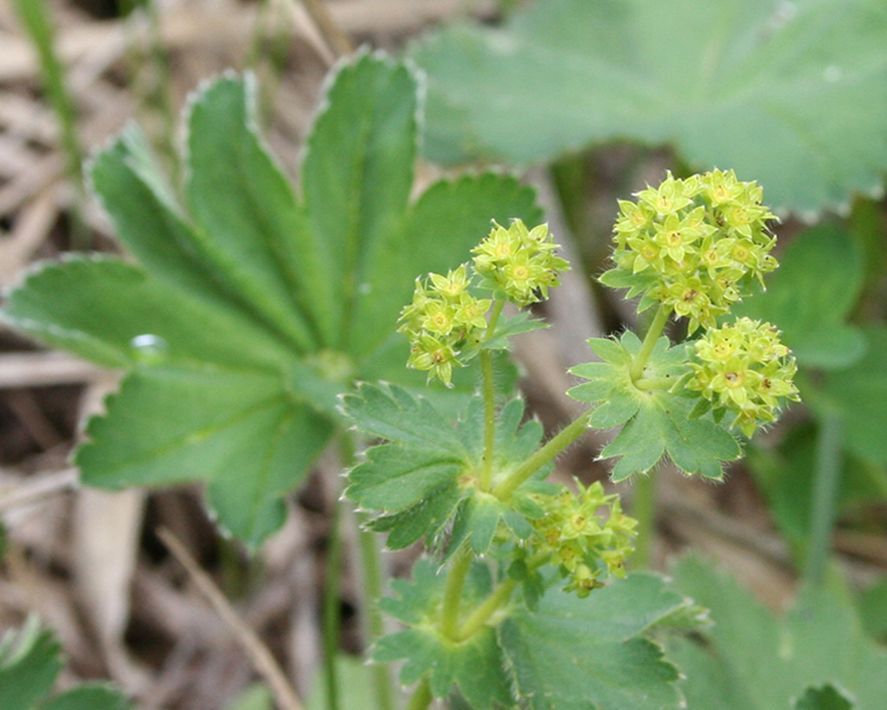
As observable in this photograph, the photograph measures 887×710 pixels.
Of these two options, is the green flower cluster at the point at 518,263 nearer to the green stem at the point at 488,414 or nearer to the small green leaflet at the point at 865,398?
the green stem at the point at 488,414

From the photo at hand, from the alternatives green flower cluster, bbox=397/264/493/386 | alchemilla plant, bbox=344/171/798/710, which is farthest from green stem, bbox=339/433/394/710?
green flower cluster, bbox=397/264/493/386

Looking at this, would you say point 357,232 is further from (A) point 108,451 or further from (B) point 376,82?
(A) point 108,451

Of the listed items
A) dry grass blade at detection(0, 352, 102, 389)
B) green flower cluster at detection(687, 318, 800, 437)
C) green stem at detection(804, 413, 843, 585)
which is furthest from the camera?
dry grass blade at detection(0, 352, 102, 389)

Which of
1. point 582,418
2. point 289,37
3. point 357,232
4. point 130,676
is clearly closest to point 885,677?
point 582,418

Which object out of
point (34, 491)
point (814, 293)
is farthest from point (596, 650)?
point (814, 293)

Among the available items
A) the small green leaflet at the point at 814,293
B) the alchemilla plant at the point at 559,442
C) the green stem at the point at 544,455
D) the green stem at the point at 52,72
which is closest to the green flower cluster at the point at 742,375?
Result: the alchemilla plant at the point at 559,442

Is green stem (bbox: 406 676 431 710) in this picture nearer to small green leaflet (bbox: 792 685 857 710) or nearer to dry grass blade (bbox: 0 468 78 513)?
small green leaflet (bbox: 792 685 857 710)

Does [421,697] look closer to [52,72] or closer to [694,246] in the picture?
[694,246]

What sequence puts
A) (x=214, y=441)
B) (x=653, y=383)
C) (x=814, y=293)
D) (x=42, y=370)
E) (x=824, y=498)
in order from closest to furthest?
(x=653, y=383) < (x=214, y=441) < (x=824, y=498) < (x=814, y=293) < (x=42, y=370)
